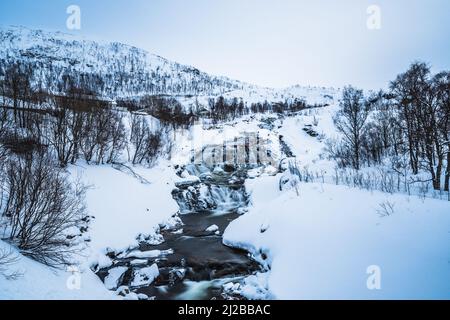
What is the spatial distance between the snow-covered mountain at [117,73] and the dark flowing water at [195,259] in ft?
315

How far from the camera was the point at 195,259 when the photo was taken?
12.4 meters

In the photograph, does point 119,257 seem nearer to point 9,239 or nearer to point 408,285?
point 9,239

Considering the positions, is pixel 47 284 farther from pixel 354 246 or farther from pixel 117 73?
pixel 117 73

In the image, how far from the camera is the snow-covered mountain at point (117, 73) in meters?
118

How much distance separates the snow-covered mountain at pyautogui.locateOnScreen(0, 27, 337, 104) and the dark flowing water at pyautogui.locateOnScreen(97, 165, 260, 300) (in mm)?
96105

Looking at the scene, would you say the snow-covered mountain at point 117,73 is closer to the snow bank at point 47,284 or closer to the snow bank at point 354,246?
the snow bank at point 47,284

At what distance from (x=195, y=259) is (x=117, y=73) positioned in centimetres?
15617

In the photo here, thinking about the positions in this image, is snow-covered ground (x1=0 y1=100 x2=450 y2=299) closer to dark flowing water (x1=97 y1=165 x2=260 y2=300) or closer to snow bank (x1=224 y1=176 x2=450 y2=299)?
snow bank (x1=224 y1=176 x2=450 y2=299)

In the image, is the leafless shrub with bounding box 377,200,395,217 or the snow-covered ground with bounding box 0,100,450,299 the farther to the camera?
the leafless shrub with bounding box 377,200,395,217

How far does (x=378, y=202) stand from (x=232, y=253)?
7.00 metres

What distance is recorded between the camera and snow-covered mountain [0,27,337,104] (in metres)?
118

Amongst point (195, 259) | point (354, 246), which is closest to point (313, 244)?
point (354, 246)

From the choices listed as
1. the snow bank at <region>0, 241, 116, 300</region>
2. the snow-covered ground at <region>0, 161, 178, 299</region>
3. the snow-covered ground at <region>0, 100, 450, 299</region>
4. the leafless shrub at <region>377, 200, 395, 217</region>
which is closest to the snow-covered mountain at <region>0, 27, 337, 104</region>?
the snow-covered ground at <region>0, 161, 178, 299</region>
